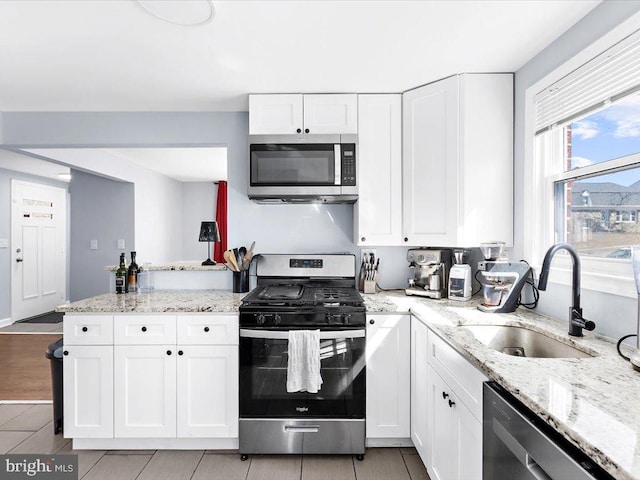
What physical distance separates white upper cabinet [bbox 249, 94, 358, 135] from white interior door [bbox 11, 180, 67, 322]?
503 cm

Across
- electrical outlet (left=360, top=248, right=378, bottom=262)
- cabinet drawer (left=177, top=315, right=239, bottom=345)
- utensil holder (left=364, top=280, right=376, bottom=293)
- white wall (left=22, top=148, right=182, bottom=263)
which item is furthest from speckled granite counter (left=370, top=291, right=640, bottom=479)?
white wall (left=22, top=148, right=182, bottom=263)

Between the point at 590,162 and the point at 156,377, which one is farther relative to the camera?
the point at 156,377

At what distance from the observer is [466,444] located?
4.50ft

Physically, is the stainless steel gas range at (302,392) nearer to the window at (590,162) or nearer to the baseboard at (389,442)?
the baseboard at (389,442)

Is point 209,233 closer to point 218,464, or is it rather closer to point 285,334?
point 285,334

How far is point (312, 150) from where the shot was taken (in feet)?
7.87

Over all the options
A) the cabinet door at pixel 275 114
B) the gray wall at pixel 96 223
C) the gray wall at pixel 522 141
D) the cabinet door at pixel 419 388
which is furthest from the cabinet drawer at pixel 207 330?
the gray wall at pixel 96 223

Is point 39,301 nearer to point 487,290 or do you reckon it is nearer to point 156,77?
point 156,77

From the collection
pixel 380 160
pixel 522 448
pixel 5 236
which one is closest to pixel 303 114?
pixel 380 160

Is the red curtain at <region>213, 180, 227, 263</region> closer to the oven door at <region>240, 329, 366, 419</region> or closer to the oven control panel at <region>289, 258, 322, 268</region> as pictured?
the oven control panel at <region>289, 258, 322, 268</region>

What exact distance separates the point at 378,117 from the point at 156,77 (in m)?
1.45

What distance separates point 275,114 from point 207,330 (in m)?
1.49

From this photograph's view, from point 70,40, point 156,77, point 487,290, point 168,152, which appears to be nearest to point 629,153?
point 487,290

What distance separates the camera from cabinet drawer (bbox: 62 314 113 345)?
2125 millimetres
